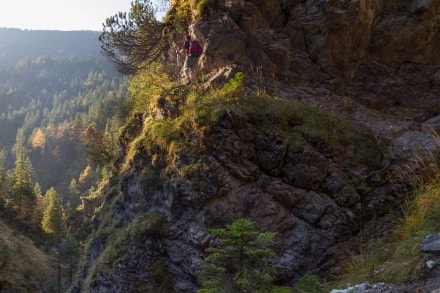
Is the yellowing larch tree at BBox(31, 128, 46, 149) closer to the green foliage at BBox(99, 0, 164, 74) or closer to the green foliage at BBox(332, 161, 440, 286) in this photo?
the green foliage at BBox(99, 0, 164, 74)

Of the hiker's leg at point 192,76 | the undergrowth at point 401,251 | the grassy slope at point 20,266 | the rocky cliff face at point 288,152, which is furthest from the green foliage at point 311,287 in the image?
the grassy slope at point 20,266

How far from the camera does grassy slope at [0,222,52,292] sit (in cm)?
2680

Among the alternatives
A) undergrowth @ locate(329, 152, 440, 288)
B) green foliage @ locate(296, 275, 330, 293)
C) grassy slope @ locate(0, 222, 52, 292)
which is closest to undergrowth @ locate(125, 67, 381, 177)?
undergrowth @ locate(329, 152, 440, 288)

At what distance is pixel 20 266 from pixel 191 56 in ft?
88.1

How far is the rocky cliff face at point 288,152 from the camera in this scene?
852 centimetres

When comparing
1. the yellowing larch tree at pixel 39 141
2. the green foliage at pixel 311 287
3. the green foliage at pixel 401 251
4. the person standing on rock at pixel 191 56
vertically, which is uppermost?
the person standing on rock at pixel 191 56

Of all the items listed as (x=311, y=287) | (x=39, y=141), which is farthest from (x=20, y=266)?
(x=39, y=141)

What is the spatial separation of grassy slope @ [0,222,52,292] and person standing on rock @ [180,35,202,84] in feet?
75.2

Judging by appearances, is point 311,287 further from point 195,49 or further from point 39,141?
point 39,141

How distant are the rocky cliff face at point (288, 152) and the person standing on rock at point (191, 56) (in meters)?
0.34

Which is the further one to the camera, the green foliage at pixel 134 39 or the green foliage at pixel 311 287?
the green foliage at pixel 134 39

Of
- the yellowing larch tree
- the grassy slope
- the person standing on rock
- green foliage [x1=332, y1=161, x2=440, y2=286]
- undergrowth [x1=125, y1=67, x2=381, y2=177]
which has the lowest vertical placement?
the yellowing larch tree

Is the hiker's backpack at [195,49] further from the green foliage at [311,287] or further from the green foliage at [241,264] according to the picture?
the green foliage at [241,264]

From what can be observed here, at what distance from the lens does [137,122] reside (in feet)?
44.1
